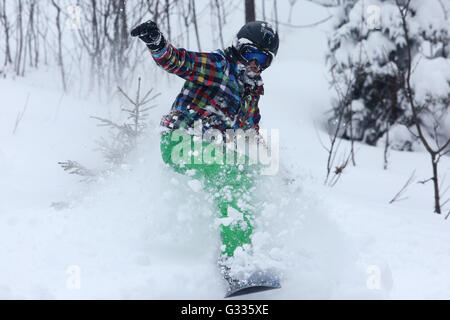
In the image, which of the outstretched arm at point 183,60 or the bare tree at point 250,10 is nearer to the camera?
the outstretched arm at point 183,60

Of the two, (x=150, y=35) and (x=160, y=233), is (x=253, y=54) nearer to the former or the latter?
(x=150, y=35)

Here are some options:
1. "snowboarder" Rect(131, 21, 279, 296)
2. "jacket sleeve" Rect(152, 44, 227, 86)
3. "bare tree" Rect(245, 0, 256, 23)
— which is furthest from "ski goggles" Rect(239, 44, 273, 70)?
"bare tree" Rect(245, 0, 256, 23)

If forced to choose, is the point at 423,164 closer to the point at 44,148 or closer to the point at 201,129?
the point at 201,129

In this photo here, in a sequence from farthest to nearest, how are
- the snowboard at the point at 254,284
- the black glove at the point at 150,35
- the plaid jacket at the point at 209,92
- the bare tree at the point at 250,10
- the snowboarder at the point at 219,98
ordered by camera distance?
the bare tree at the point at 250,10
the plaid jacket at the point at 209,92
the snowboarder at the point at 219,98
the black glove at the point at 150,35
the snowboard at the point at 254,284

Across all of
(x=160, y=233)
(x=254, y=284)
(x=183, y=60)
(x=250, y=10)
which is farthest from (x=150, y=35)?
(x=250, y=10)

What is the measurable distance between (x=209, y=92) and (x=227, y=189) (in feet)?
1.89

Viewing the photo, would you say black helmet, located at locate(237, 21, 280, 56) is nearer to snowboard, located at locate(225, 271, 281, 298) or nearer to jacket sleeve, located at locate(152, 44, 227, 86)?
jacket sleeve, located at locate(152, 44, 227, 86)

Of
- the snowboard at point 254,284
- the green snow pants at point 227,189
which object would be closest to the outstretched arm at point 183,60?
the green snow pants at point 227,189

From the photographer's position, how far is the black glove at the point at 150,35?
75.7 inches

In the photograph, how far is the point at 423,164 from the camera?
5184mm

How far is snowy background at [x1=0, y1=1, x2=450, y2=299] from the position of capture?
1.87 m

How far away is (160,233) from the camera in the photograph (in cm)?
229

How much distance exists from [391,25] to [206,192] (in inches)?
187

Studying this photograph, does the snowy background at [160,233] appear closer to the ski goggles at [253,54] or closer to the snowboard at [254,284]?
the snowboard at [254,284]
